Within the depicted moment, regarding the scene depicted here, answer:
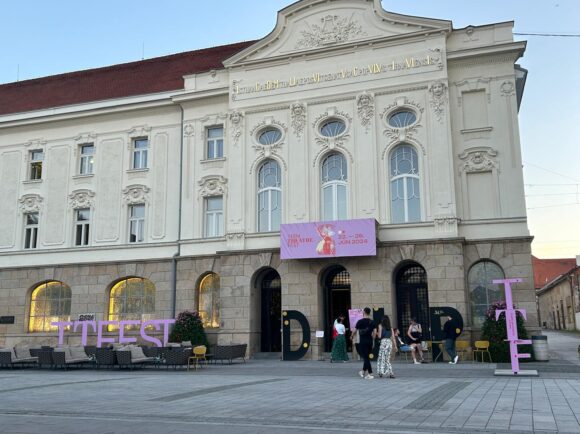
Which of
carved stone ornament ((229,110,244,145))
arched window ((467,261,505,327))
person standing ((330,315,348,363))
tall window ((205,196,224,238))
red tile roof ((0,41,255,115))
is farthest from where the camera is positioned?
red tile roof ((0,41,255,115))

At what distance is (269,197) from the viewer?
91.5 feet

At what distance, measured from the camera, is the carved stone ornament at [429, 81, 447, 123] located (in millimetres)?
25453

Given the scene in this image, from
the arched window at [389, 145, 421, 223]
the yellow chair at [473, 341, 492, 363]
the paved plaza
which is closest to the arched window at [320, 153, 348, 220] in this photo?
the arched window at [389, 145, 421, 223]

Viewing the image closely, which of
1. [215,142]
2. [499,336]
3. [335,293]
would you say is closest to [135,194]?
[215,142]

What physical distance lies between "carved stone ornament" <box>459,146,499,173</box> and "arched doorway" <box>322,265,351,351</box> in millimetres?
6943

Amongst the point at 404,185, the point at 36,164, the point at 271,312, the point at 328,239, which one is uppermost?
the point at 36,164

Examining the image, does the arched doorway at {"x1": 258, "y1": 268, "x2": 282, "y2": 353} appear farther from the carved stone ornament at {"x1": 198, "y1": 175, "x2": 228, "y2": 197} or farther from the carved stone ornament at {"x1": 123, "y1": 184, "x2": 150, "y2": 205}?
the carved stone ornament at {"x1": 123, "y1": 184, "x2": 150, "y2": 205}

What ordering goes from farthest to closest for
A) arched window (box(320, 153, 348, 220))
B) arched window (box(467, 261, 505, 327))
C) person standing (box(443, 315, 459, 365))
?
arched window (box(320, 153, 348, 220)), arched window (box(467, 261, 505, 327)), person standing (box(443, 315, 459, 365))

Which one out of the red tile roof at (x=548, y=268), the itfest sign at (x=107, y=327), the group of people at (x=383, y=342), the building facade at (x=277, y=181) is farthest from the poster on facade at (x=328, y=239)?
the red tile roof at (x=548, y=268)

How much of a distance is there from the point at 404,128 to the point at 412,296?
728cm

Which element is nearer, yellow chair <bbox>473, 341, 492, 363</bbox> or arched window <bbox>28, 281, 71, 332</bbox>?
yellow chair <bbox>473, 341, 492, 363</bbox>

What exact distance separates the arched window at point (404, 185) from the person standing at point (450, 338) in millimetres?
5413

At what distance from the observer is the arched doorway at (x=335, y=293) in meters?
26.5

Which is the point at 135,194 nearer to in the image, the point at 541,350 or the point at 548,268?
the point at 541,350
